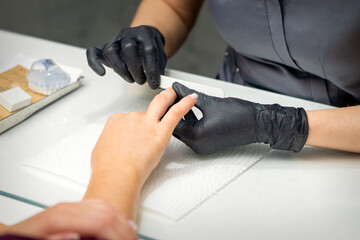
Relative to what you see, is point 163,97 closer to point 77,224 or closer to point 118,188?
point 118,188

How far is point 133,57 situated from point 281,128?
1.25 feet

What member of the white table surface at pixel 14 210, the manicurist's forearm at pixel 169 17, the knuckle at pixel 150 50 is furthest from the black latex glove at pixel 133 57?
the white table surface at pixel 14 210

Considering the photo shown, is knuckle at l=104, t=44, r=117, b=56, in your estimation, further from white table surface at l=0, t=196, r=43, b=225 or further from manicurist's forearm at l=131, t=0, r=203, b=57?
white table surface at l=0, t=196, r=43, b=225

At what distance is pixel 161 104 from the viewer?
78 centimetres

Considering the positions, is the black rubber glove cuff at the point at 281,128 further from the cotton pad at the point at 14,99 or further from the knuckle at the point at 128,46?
the cotton pad at the point at 14,99

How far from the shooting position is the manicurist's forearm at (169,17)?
1.17 metres

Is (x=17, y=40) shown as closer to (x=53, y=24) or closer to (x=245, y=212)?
(x=245, y=212)

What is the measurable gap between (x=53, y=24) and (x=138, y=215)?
2638 mm

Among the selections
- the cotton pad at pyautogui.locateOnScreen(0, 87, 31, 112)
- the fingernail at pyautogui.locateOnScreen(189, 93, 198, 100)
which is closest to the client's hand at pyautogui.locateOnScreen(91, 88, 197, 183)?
the fingernail at pyautogui.locateOnScreen(189, 93, 198, 100)

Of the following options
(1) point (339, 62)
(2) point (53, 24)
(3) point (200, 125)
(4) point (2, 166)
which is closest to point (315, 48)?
(1) point (339, 62)

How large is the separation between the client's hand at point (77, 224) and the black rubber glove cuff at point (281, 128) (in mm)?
375

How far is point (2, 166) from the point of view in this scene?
740 millimetres

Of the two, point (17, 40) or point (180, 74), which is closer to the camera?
point (180, 74)

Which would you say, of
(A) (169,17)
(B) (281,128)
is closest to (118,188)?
(B) (281,128)
